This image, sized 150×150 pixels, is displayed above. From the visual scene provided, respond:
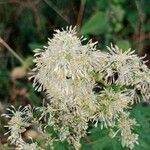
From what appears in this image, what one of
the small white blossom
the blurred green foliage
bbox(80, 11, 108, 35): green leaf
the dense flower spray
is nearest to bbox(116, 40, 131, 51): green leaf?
the blurred green foliage

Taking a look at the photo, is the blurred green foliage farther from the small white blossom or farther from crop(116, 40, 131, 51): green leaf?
the small white blossom

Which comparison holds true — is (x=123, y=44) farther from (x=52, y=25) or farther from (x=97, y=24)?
(x=52, y=25)

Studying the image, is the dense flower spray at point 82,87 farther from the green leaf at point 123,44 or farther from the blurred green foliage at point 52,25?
the blurred green foliage at point 52,25

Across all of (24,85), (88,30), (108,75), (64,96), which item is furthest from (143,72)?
(24,85)

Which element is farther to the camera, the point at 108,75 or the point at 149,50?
the point at 149,50

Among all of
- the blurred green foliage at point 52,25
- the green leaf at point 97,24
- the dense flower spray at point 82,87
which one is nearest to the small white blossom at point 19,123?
the dense flower spray at point 82,87

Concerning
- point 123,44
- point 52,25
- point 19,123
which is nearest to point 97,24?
point 123,44

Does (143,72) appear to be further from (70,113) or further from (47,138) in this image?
(47,138)
